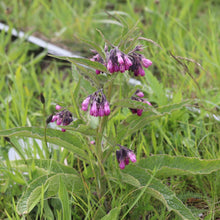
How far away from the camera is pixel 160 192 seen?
1.83 m

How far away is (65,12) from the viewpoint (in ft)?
15.1

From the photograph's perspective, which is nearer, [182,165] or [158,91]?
[182,165]

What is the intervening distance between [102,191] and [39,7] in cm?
379

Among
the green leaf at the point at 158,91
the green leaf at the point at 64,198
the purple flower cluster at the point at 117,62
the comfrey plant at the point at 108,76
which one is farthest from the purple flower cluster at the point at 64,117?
the green leaf at the point at 158,91

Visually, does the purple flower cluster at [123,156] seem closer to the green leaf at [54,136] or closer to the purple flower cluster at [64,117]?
the green leaf at [54,136]

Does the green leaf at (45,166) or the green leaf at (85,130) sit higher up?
the green leaf at (85,130)

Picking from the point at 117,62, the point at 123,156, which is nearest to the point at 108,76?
the point at 117,62

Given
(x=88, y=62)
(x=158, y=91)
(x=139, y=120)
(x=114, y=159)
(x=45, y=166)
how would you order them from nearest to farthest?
(x=88, y=62) → (x=139, y=120) → (x=45, y=166) → (x=114, y=159) → (x=158, y=91)

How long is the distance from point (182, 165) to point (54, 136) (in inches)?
28.9

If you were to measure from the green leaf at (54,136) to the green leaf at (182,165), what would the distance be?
0.43 meters

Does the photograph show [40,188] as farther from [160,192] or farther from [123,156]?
[160,192]

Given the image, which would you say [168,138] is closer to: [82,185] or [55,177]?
[82,185]

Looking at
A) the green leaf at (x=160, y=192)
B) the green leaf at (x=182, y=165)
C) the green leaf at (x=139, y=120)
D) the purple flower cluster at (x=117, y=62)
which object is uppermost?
the purple flower cluster at (x=117, y=62)

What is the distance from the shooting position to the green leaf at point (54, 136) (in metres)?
1.76
